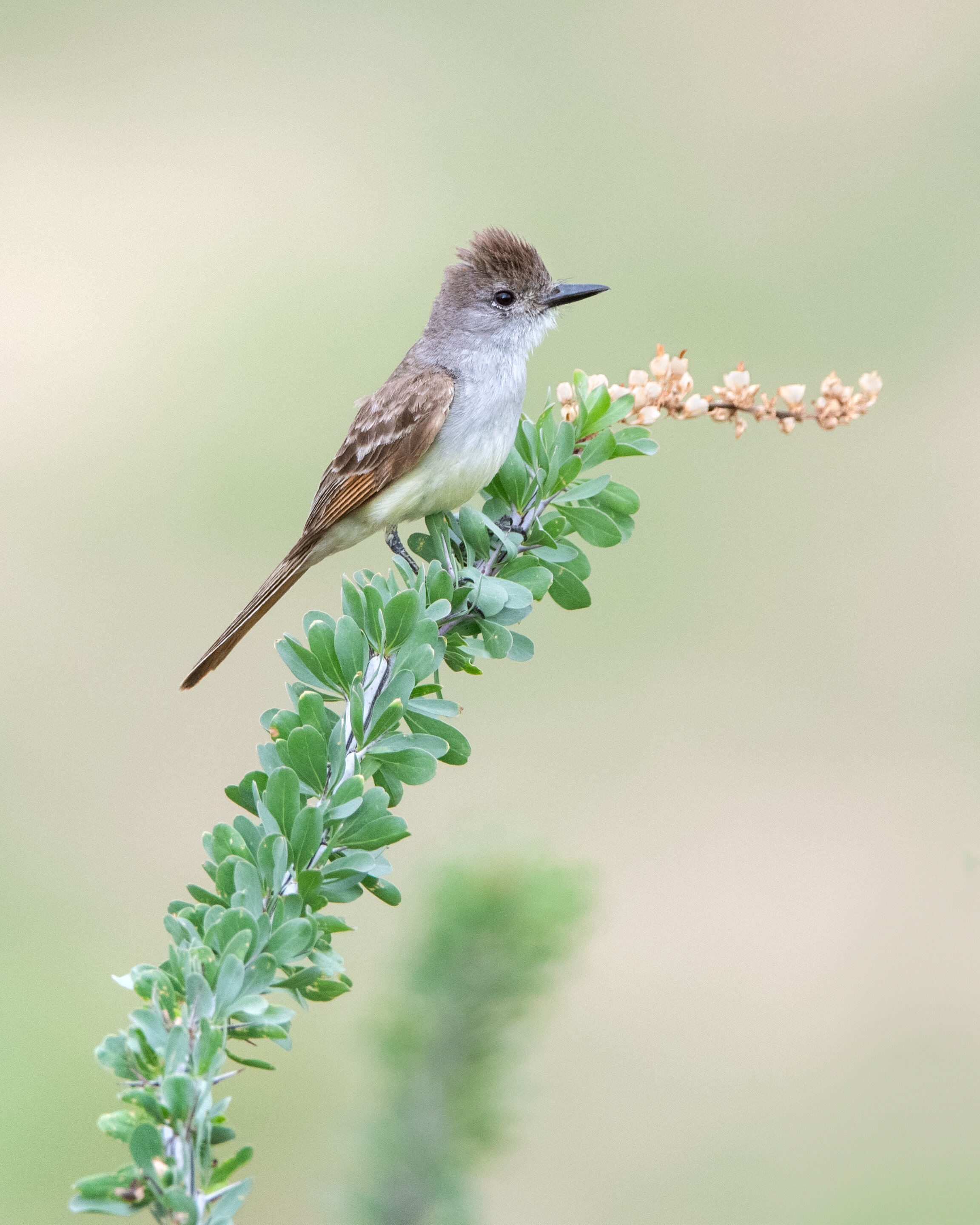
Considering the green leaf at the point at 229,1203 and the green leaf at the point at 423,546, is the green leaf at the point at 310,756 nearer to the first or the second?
the green leaf at the point at 229,1203

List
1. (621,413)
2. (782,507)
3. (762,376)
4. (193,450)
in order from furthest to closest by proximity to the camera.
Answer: (193,450)
(762,376)
(782,507)
(621,413)

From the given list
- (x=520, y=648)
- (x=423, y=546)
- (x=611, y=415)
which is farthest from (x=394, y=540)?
(x=520, y=648)

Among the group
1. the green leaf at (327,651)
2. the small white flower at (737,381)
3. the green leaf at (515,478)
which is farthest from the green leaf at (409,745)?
A: the small white flower at (737,381)

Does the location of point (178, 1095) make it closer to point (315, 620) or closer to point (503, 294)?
point (315, 620)

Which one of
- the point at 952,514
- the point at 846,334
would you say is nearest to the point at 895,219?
the point at 846,334

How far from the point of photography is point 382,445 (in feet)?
6.64

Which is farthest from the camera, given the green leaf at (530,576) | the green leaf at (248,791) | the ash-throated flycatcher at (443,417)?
the ash-throated flycatcher at (443,417)

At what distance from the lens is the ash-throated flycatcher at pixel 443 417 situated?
1880 millimetres

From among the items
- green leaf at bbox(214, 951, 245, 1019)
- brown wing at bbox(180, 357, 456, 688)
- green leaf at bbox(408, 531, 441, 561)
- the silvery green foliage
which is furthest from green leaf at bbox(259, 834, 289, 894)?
brown wing at bbox(180, 357, 456, 688)

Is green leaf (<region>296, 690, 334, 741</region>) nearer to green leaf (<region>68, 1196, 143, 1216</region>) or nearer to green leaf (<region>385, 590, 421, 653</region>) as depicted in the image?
green leaf (<region>385, 590, 421, 653</region>)

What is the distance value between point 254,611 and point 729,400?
808 millimetres

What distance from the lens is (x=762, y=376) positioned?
5.21m

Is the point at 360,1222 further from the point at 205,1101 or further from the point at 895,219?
the point at 895,219

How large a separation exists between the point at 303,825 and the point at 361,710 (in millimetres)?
143
